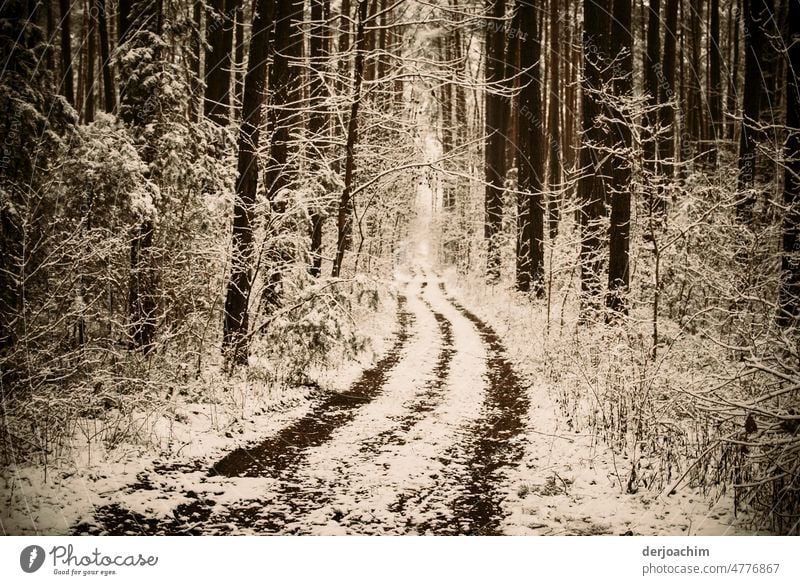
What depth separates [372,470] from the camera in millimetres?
4633

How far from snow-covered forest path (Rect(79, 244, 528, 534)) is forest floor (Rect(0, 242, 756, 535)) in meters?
0.02

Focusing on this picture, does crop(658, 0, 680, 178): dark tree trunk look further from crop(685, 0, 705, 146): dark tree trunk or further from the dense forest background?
the dense forest background

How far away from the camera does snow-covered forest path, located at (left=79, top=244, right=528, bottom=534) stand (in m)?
3.75

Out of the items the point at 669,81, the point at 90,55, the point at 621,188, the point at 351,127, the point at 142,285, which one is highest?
the point at 90,55

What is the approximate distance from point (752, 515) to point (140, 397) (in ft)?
20.1

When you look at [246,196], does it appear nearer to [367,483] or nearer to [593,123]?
[367,483]

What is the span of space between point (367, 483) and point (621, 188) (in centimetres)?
700

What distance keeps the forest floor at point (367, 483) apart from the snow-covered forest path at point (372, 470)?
2cm

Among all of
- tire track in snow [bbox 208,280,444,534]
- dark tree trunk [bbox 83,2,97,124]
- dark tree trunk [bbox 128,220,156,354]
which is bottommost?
tire track in snow [bbox 208,280,444,534]

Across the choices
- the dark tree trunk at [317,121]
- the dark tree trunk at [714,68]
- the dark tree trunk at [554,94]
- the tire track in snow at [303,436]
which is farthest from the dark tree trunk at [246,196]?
the dark tree trunk at [714,68]

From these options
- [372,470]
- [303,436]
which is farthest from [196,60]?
[372,470]

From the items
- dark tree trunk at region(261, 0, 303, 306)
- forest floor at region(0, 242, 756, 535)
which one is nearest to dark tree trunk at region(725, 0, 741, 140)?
forest floor at region(0, 242, 756, 535)
